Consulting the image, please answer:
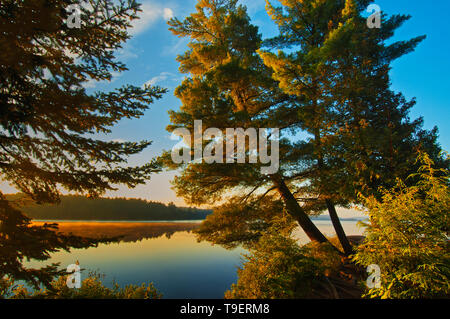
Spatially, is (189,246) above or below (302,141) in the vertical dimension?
below

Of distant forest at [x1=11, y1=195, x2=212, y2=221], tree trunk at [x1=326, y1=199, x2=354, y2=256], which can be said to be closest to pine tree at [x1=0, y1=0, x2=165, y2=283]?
tree trunk at [x1=326, y1=199, x2=354, y2=256]

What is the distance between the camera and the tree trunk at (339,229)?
373 inches

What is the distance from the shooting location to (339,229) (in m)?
9.62

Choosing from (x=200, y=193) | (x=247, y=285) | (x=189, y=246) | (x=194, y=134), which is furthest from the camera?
(x=189, y=246)

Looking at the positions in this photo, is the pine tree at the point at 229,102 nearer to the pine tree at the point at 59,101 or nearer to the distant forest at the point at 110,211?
the pine tree at the point at 59,101

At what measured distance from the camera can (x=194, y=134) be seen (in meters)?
8.31

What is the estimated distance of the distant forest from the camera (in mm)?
59656

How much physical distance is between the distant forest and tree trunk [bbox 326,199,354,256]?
6565 centimetres

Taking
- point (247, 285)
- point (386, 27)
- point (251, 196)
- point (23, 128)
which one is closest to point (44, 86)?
point (23, 128)

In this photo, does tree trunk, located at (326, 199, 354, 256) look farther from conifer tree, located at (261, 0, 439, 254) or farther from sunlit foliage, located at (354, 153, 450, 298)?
sunlit foliage, located at (354, 153, 450, 298)

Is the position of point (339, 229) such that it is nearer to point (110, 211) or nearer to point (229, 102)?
point (229, 102)

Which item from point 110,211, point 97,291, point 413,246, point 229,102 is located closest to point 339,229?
point 413,246
